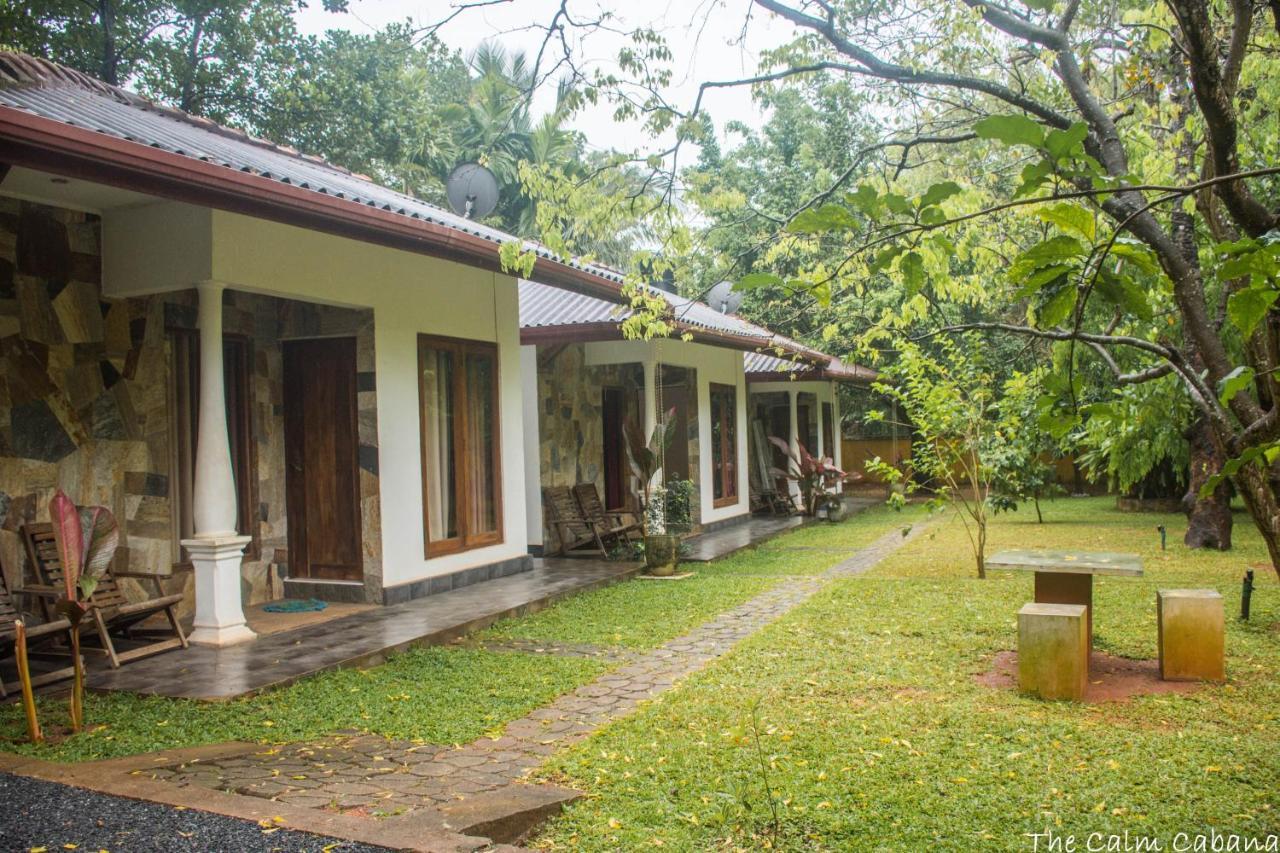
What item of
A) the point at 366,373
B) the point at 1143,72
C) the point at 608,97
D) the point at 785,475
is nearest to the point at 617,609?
the point at 366,373

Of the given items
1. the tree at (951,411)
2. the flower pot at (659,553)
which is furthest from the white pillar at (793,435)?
the flower pot at (659,553)

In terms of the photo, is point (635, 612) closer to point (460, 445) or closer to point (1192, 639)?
point (460, 445)

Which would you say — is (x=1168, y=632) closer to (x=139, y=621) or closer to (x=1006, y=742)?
(x=1006, y=742)

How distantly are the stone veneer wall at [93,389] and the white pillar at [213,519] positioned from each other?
931 millimetres

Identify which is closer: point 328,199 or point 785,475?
point 328,199

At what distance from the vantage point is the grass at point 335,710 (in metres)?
4.66

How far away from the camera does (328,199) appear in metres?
6.07

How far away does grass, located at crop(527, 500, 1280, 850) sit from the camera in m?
3.52

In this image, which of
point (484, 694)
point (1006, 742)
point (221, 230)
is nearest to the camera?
point (1006, 742)

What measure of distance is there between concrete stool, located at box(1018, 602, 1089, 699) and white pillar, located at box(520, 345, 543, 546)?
708 cm

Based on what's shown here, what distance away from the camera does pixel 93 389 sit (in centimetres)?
690

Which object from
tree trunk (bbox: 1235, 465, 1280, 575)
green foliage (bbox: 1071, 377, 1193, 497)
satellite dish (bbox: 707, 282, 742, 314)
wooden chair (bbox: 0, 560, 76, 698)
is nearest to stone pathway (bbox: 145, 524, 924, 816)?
wooden chair (bbox: 0, 560, 76, 698)

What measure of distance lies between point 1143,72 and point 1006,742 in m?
4.27

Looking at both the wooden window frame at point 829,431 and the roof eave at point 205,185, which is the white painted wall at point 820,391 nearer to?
the wooden window frame at point 829,431
